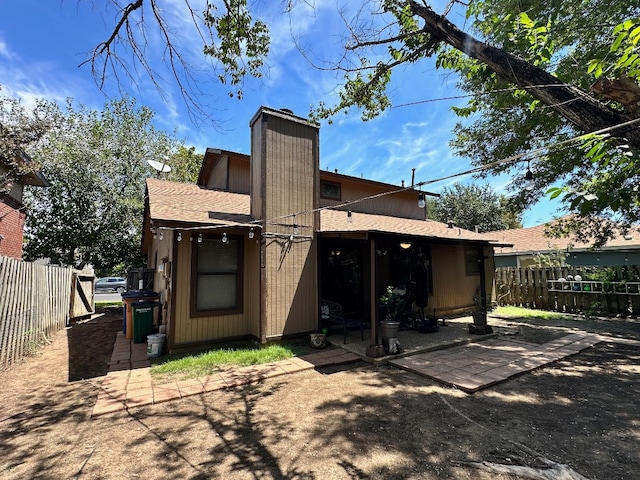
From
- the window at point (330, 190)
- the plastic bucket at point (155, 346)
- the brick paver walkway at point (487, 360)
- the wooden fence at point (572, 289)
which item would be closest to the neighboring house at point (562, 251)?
the wooden fence at point (572, 289)

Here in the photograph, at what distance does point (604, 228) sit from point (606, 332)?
427 cm

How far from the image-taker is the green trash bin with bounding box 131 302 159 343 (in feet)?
23.5

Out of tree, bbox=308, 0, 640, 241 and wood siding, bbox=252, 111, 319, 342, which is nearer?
tree, bbox=308, 0, 640, 241

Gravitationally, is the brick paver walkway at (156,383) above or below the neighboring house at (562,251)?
below

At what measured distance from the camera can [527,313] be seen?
1095 cm

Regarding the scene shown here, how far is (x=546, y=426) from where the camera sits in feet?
11.3

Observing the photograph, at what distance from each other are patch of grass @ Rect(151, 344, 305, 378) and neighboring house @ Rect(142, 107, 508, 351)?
12.2 inches

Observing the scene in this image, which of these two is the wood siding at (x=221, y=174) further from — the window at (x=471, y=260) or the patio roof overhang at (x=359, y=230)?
the window at (x=471, y=260)

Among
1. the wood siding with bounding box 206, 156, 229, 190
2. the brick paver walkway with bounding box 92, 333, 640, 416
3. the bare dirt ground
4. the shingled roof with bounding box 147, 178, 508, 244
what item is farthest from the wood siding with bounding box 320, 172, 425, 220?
the bare dirt ground

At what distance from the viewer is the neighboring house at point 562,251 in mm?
14883

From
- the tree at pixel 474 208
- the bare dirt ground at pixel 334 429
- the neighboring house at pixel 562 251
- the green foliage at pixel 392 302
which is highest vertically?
the tree at pixel 474 208

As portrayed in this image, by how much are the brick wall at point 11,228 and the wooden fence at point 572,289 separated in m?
19.0

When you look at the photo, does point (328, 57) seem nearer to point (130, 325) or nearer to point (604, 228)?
point (130, 325)

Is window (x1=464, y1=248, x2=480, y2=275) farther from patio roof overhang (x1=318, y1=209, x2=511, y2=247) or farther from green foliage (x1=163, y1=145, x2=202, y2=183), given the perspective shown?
green foliage (x1=163, y1=145, x2=202, y2=183)
